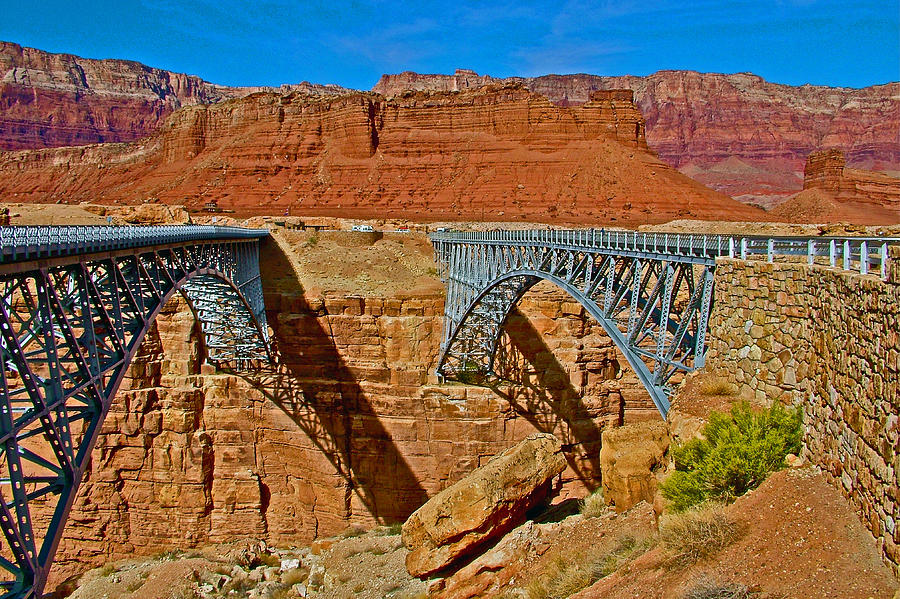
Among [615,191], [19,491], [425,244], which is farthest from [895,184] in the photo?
[19,491]

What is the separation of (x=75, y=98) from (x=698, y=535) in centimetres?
16698

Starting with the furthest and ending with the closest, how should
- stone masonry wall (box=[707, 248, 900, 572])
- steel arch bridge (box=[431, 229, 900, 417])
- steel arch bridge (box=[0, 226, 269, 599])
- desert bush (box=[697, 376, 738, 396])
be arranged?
steel arch bridge (box=[431, 229, 900, 417]), desert bush (box=[697, 376, 738, 396]), steel arch bridge (box=[0, 226, 269, 599]), stone masonry wall (box=[707, 248, 900, 572])

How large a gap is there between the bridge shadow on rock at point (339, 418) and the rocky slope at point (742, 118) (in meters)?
118

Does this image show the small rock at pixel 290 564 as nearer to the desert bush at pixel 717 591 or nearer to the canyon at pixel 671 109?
the desert bush at pixel 717 591

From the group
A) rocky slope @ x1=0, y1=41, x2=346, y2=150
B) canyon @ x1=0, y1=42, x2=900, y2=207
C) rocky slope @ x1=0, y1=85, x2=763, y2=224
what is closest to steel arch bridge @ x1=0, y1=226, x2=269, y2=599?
rocky slope @ x1=0, y1=85, x2=763, y2=224

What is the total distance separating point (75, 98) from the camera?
141 metres

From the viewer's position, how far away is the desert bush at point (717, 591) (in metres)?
7.00

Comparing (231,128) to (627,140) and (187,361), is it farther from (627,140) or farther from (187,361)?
(187,361)

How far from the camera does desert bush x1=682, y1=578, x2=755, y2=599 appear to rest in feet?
23.0

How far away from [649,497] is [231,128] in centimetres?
8720

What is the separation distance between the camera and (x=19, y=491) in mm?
9672

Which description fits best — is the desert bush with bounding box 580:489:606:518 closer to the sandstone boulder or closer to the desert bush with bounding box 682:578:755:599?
the sandstone boulder

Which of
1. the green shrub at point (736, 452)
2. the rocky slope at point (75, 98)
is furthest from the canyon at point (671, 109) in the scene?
the green shrub at point (736, 452)

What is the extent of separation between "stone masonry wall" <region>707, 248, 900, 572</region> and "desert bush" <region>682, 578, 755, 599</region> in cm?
156
